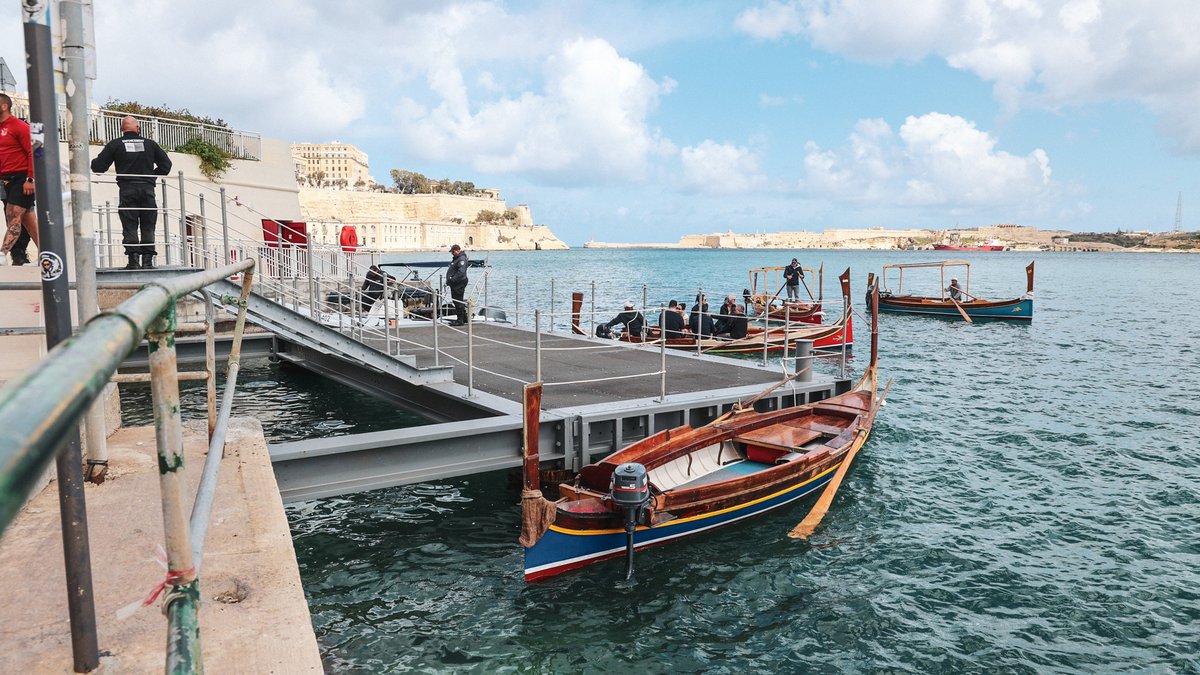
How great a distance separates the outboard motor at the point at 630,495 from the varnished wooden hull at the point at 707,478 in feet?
0.69

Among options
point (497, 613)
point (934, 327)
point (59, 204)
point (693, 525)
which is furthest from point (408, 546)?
point (934, 327)

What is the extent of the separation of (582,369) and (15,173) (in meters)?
8.89

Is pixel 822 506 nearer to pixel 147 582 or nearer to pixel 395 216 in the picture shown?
pixel 147 582

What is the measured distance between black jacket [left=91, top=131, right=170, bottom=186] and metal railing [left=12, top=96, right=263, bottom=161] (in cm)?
1753

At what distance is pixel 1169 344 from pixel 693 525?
→ 31.7m

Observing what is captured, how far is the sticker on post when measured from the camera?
11.0 ft

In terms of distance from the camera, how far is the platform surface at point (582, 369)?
12.7 m

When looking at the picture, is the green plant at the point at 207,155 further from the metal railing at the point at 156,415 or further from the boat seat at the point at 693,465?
the metal railing at the point at 156,415

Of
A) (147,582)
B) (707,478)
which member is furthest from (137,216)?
(707,478)

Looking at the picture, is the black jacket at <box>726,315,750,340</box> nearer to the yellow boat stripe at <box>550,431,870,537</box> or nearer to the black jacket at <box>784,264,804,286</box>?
the black jacket at <box>784,264,804,286</box>

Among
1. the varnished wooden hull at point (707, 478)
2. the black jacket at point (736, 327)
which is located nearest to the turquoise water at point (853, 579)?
the varnished wooden hull at point (707, 478)

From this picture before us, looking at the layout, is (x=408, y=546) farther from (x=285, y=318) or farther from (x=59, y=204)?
(x=59, y=204)

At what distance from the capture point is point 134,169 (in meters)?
10.7

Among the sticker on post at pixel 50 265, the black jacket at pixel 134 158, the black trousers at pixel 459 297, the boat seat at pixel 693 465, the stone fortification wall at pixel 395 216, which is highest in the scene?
the stone fortification wall at pixel 395 216
